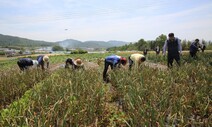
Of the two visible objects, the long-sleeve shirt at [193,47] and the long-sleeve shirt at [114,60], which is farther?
the long-sleeve shirt at [193,47]

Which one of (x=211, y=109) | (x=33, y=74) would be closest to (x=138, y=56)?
(x=33, y=74)

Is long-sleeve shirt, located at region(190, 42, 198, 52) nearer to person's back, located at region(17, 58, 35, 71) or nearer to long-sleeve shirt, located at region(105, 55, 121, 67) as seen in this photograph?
long-sleeve shirt, located at region(105, 55, 121, 67)

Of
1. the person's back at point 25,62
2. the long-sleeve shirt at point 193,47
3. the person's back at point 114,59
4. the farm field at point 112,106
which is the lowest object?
the farm field at point 112,106

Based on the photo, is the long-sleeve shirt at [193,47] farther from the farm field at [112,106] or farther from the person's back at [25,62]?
the person's back at [25,62]

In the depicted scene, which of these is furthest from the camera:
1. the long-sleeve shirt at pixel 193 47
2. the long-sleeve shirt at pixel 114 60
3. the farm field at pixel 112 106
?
the long-sleeve shirt at pixel 193 47

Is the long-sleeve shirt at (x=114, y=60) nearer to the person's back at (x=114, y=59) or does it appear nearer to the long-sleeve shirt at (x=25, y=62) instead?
the person's back at (x=114, y=59)

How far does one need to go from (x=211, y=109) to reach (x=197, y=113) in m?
0.26

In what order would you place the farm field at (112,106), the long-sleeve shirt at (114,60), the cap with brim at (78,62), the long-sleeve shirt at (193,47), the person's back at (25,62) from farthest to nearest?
the long-sleeve shirt at (193,47)
the person's back at (25,62)
the cap with brim at (78,62)
the long-sleeve shirt at (114,60)
the farm field at (112,106)

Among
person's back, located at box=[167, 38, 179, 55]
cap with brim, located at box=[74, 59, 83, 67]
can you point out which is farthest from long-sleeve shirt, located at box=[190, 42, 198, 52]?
cap with brim, located at box=[74, 59, 83, 67]

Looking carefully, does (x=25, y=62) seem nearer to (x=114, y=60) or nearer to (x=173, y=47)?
(x=114, y=60)

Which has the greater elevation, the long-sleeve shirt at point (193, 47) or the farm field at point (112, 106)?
the long-sleeve shirt at point (193, 47)

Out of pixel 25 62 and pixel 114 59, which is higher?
pixel 114 59

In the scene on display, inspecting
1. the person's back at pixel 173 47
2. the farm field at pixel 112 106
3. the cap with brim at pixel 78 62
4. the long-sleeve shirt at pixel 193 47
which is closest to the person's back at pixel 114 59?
the cap with brim at pixel 78 62

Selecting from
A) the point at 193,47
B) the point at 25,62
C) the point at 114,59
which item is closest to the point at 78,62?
the point at 114,59
